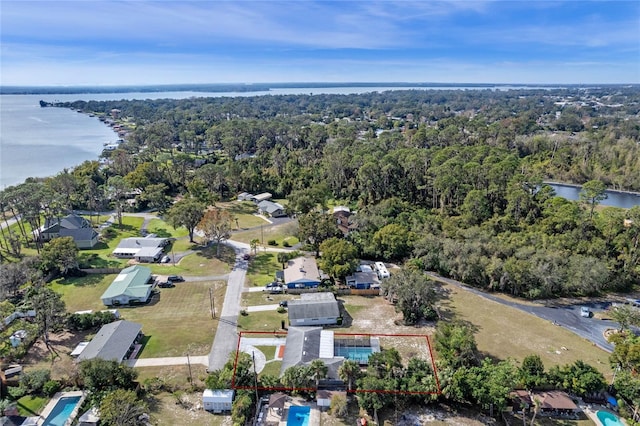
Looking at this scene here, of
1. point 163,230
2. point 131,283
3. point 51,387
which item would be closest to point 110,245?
point 163,230

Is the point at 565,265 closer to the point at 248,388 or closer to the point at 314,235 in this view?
the point at 314,235

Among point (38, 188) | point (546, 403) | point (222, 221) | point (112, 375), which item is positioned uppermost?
point (38, 188)

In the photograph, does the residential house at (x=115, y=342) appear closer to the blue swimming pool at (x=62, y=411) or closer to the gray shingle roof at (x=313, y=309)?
the blue swimming pool at (x=62, y=411)

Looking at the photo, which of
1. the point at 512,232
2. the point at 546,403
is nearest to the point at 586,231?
the point at 512,232

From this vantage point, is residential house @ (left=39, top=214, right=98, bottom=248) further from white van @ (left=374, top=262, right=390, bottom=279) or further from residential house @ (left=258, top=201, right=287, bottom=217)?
white van @ (left=374, top=262, right=390, bottom=279)

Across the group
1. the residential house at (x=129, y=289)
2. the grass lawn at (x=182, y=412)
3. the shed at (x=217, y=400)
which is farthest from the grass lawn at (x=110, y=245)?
the shed at (x=217, y=400)

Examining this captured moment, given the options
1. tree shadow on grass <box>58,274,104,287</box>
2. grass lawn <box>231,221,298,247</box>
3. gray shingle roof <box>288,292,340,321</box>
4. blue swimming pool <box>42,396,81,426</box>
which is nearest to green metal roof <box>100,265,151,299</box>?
tree shadow on grass <box>58,274,104,287</box>
